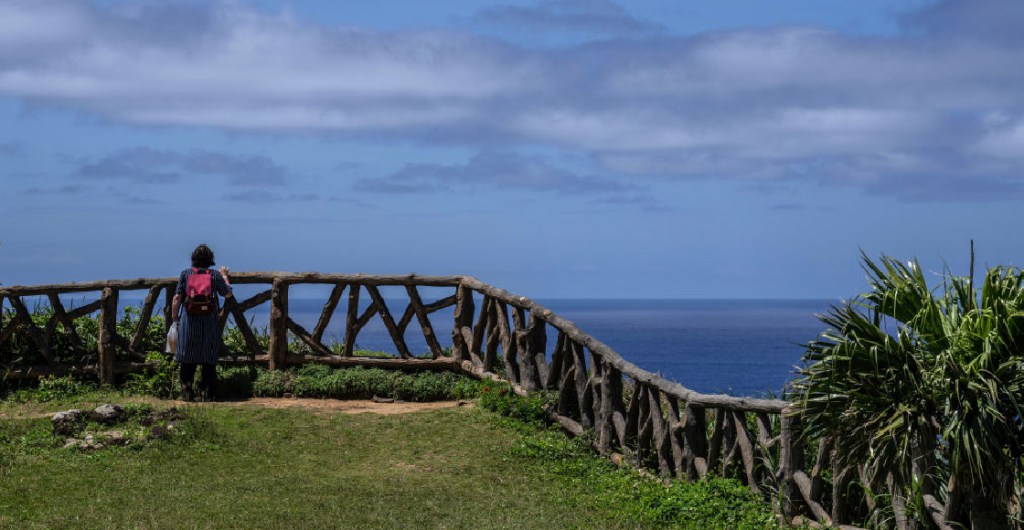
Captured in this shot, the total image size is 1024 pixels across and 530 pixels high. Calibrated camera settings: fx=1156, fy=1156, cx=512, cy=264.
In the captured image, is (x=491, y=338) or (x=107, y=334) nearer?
(x=491, y=338)

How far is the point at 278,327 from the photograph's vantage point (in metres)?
18.8

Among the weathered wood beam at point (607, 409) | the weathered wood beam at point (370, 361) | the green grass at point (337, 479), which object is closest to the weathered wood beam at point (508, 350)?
the green grass at point (337, 479)

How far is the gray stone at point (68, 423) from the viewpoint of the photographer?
14734 mm

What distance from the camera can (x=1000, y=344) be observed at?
1028cm

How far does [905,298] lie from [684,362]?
268 ft

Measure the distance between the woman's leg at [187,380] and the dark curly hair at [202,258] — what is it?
1.55m

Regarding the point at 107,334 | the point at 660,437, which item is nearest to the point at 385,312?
the point at 107,334

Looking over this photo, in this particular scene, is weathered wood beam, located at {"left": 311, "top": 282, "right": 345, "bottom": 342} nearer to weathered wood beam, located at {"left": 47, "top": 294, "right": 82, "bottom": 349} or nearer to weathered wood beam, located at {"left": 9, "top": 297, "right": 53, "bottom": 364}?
weathered wood beam, located at {"left": 47, "top": 294, "right": 82, "bottom": 349}

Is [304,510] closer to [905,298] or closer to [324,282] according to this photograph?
[905,298]

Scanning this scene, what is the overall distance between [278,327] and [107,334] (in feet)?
9.02

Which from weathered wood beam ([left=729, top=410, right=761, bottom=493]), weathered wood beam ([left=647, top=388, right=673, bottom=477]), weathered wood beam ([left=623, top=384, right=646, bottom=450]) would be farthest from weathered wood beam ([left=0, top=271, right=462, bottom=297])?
weathered wood beam ([left=729, top=410, right=761, bottom=493])

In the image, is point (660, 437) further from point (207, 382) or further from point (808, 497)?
point (207, 382)

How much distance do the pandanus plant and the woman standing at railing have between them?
10090 mm

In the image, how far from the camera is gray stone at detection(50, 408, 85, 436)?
1473cm
